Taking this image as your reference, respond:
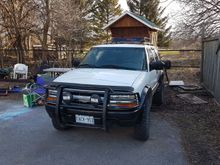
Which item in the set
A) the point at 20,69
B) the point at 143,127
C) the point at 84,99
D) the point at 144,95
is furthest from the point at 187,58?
the point at 84,99

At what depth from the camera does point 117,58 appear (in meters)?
5.34

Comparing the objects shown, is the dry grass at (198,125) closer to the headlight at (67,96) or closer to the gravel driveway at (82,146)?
the gravel driveway at (82,146)

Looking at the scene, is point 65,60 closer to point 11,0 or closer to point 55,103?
Answer: point 11,0

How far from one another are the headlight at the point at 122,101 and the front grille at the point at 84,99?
0.17 m

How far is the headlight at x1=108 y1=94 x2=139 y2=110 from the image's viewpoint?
3969mm

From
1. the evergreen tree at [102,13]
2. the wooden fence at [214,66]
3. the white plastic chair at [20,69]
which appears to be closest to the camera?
the wooden fence at [214,66]

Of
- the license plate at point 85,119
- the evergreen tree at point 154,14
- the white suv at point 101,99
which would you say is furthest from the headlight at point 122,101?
the evergreen tree at point 154,14

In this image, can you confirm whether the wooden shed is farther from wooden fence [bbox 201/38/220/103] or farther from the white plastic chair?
the white plastic chair

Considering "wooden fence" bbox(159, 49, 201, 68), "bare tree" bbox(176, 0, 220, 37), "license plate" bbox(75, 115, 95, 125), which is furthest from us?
"wooden fence" bbox(159, 49, 201, 68)

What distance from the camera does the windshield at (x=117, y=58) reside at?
17.0ft

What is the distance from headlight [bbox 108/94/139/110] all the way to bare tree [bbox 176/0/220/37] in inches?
477

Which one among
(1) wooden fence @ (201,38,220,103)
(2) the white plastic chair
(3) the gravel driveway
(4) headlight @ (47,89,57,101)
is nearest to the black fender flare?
(3) the gravel driveway

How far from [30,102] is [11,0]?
797cm

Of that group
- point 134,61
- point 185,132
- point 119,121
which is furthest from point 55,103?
point 185,132
